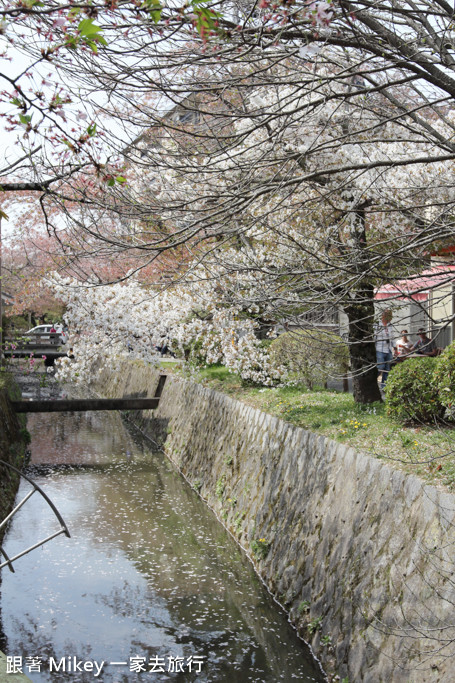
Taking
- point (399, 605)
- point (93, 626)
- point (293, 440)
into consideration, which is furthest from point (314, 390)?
point (399, 605)

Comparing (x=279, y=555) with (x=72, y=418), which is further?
Result: (x=72, y=418)

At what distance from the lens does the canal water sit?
668 cm

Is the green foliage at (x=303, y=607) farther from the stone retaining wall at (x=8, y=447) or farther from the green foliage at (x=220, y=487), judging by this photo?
the stone retaining wall at (x=8, y=447)

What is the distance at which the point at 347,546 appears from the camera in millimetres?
6902

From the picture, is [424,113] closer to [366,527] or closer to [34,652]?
[366,527]

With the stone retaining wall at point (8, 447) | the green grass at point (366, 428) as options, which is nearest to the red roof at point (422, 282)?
the green grass at point (366, 428)

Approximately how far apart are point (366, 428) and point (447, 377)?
5.11 feet

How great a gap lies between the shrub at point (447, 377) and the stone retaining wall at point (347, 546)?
44.5 inches

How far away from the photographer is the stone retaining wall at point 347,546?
5246 mm

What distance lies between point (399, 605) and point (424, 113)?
9442mm

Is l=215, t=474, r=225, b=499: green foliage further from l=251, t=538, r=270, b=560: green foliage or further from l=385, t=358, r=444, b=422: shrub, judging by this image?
l=385, t=358, r=444, b=422: shrub

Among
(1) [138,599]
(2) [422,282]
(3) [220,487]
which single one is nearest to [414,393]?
(2) [422,282]

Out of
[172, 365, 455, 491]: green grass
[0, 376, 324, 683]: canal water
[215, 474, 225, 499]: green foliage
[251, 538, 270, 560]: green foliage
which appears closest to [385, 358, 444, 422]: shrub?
[172, 365, 455, 491]: green grass

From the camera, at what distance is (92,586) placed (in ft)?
28.7
